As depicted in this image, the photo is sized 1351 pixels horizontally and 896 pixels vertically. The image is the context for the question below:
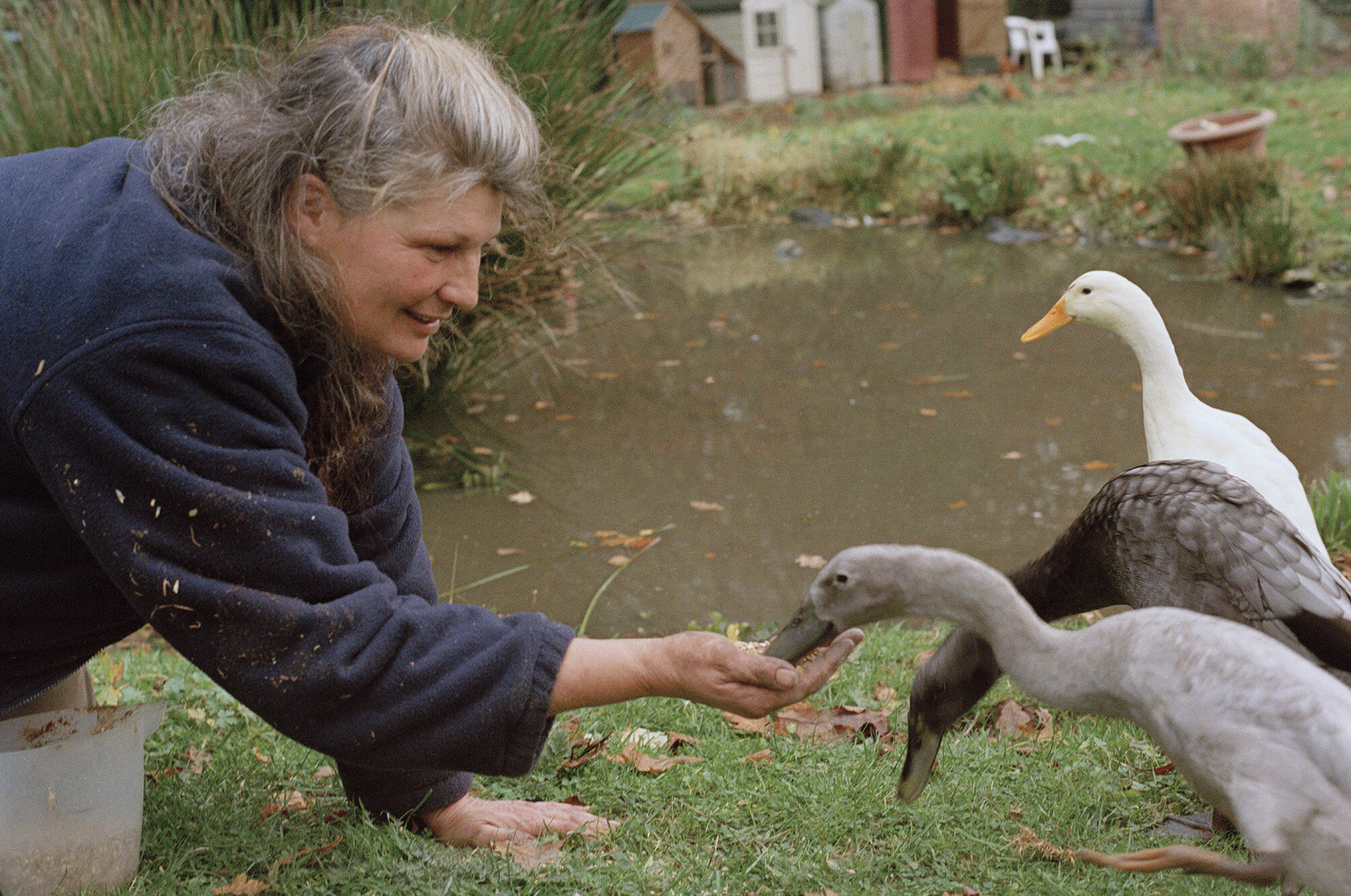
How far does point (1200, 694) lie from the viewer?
A: 184 centimetres

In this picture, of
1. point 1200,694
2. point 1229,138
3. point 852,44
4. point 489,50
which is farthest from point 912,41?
point 1200,694

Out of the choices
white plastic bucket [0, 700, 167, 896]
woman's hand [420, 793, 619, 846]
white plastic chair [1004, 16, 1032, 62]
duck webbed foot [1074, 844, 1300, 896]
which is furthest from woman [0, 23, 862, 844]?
white plastic chair [1004, 16, 1032, 62]

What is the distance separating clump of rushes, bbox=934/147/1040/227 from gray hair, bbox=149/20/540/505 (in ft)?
29.5

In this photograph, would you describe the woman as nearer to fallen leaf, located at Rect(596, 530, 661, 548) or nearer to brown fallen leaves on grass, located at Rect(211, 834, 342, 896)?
brown fallen leaves on grass, located at Rect(211, 834, 342, 896)

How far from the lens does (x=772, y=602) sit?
4.27 m

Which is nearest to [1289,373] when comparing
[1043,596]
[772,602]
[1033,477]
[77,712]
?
[1033,477]

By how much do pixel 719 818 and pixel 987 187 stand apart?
28.6ft

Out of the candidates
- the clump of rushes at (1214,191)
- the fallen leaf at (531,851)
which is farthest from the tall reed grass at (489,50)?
the clump of rushes at (1214,191)

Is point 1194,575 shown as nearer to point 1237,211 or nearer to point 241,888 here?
point 241,888

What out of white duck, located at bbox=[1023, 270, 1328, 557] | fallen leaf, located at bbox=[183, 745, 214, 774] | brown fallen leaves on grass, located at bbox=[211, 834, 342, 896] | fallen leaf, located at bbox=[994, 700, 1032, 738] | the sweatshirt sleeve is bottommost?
fallen leaf, located at bbox=[994, 700, 1032, 738]

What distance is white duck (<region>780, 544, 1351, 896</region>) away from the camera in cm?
179

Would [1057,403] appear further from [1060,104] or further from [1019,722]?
[1060,104]

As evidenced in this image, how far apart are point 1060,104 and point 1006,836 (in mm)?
14305

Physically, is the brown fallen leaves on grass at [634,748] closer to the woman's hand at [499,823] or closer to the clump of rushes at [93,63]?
the woman's hand at [499,823]
